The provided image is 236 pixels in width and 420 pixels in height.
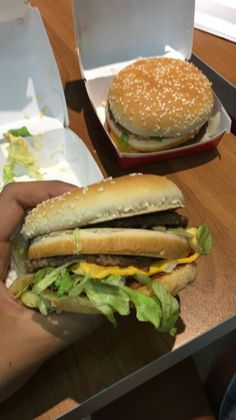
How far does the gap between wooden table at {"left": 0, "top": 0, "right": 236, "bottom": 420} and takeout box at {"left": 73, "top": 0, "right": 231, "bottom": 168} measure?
67 mm

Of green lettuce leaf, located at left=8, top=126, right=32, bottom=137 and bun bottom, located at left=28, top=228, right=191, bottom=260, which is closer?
bun bottom, located at left=28, top=228, right=191, bottom=260

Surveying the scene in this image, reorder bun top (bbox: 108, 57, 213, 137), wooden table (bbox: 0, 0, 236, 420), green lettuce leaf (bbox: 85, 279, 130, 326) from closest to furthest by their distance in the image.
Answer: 1. green lettuce leaf (bbox: 85, 279, 130, 326)
2. wooden table (bbox: 0, 0, 236, 420)
3. bun top (bbox: 108, 57, 213, 137)

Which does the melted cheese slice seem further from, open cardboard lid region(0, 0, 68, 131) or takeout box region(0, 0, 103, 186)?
open cardboard lid region(0, 0, 68, 131)

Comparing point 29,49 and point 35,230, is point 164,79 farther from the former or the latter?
point 35,230

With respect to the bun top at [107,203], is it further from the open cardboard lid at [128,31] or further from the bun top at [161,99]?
the open cardboard lid at [128,31]

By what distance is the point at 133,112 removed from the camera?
45.4 inches

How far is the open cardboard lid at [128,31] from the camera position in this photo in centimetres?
132

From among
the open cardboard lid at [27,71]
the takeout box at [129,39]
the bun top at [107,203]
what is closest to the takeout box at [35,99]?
the open cardboard lid at [27,71]

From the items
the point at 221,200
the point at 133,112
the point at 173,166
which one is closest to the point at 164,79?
the point at 133,112

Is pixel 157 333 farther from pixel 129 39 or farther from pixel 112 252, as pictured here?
pixel 129 39

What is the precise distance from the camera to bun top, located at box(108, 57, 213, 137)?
3.74ft

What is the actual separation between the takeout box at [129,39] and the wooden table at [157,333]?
67mm

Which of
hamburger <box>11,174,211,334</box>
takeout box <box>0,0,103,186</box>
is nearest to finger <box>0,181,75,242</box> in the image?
hamburger <box>11,174,211,334</box>

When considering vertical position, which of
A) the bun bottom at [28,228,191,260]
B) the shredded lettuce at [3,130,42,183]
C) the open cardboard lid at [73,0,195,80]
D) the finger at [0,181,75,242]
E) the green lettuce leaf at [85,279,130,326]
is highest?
the open cardboard lid at [73,0,195,80]
